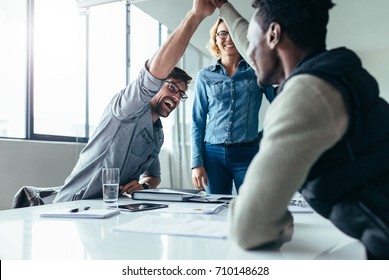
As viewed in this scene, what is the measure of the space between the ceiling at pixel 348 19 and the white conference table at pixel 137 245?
2449mm

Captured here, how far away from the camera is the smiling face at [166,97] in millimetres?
1859

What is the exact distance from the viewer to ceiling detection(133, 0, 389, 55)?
3293 mm

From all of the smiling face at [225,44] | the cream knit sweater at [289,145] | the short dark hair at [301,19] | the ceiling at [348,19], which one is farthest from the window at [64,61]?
the cream knit sweater at [289,145]

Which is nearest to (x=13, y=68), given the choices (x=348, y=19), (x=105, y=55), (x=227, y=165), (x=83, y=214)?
(x=105, y=55)

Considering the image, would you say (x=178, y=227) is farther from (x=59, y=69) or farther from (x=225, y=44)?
(x=59, y=69)

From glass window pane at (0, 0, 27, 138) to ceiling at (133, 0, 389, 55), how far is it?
95 cm

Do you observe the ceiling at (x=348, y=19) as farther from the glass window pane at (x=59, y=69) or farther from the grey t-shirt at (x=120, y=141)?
the grey t-shirt at (x=120, y=141)

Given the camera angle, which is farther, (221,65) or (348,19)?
(348,19)

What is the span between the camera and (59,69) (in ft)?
9.73

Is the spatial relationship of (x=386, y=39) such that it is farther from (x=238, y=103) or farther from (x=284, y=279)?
(x=284, y=279)

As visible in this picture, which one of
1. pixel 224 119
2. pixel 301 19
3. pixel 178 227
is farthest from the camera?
pixel 224 119

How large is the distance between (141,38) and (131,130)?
2435 millimetres

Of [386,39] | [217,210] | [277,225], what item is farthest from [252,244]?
[386,39]

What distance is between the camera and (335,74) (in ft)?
1.77
